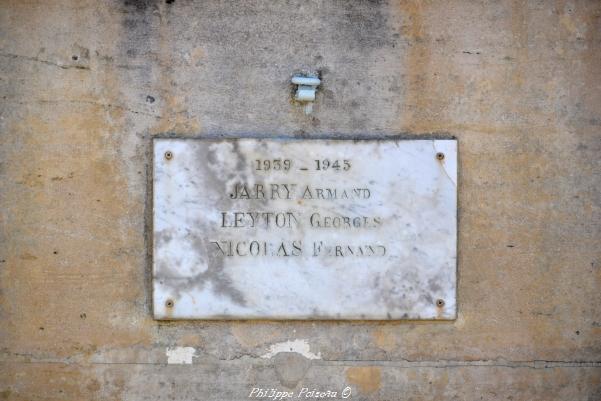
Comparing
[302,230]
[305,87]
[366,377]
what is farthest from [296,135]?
[366,377]

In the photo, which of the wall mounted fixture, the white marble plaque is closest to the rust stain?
the white marble plaque

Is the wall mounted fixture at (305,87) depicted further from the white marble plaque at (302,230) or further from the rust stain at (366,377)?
the rust stain at (366,377)

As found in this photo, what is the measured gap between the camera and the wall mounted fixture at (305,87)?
310cm

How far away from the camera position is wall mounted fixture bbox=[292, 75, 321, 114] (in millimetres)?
3096

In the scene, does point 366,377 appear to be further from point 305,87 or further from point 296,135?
point 305,87

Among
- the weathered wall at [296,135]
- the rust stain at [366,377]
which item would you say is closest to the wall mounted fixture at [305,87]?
the weathered wall at [296,135]

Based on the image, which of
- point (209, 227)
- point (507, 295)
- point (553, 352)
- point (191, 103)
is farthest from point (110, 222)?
point (553, 352)

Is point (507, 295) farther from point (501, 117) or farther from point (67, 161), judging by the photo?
point (67, 161)

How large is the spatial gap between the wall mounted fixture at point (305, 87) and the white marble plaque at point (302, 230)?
20 centimetres

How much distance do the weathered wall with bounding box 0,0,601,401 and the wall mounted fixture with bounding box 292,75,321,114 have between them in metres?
0.07

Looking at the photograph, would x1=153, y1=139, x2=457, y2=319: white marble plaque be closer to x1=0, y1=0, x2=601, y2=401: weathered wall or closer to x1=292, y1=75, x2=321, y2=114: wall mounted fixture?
x1=0, y1=0, x2=601, y2=401: weathered wall

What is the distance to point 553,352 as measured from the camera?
318cm

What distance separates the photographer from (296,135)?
125 inches

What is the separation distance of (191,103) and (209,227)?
0.57 meters
